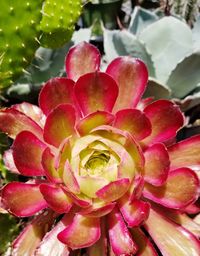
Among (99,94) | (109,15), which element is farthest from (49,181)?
(109,15)

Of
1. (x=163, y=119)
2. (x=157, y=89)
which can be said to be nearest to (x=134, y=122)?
(x=163, y=119)

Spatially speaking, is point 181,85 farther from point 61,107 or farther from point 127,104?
point 61,107

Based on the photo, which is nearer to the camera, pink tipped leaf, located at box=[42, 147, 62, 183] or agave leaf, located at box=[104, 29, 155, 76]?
pink tipped leaf, located at box=[42, 147, 62, 183]

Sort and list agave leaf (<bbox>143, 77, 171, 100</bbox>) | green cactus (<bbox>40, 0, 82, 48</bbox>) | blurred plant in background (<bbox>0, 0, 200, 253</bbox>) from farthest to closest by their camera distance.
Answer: agave leaf (<bbox>143, 77, 171, 100</bbox>), green cactus (<bbox>40, 0, 82, 48</bbox>), blurred plant in background (<bbox>0, 0, 200, 253</bbox>)

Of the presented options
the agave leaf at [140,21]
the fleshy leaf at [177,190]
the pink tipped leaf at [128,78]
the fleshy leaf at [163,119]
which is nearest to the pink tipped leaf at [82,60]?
the pink tipped leaf at [128,78]

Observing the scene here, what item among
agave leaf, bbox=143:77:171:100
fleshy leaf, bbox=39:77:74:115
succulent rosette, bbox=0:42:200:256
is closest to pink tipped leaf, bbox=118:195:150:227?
succulent rosette, bbox=0:42:200:256

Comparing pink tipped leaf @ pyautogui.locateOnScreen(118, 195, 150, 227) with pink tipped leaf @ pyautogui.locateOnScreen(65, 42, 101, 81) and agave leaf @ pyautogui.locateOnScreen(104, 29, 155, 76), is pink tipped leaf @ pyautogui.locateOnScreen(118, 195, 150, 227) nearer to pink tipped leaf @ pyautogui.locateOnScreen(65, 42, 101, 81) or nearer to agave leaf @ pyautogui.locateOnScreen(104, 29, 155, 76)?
pink tipped leaf @ pyautogui.locateOnScreen(65, 42, 101, 81)
